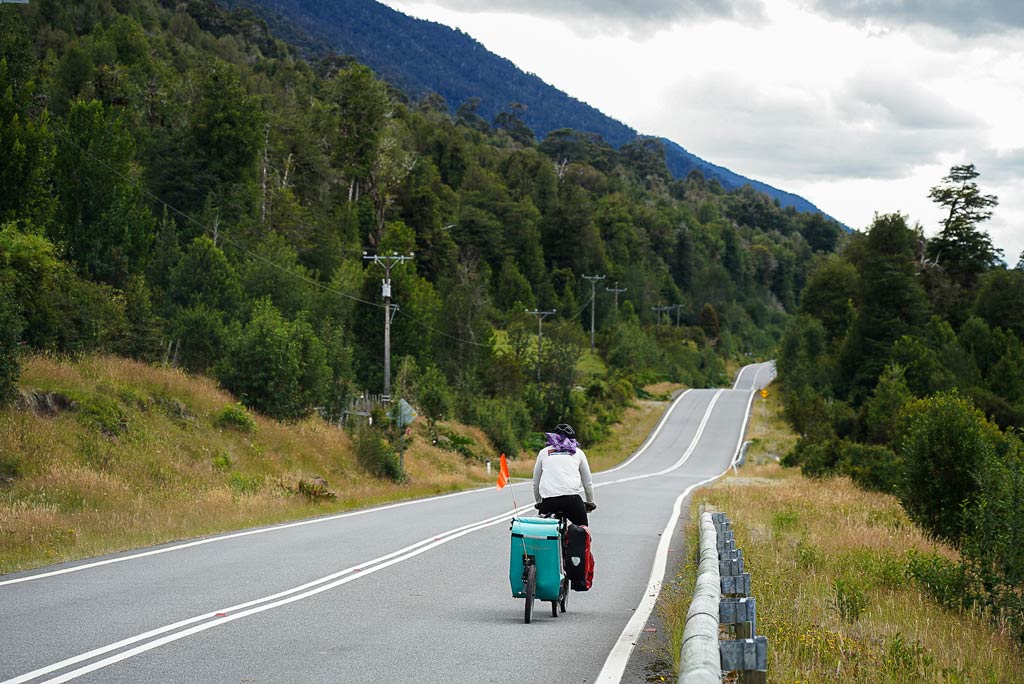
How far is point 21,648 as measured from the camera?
24.0 feet

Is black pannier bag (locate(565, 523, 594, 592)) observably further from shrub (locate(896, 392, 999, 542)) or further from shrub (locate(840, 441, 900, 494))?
shrub (locate(840, 441, 900, 494))

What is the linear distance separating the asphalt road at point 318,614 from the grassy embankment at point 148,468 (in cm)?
190

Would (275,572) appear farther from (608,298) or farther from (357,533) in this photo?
(608,298)

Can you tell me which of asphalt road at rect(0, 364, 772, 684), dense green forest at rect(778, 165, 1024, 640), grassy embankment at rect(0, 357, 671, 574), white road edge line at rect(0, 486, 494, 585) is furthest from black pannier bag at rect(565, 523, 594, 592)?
dense green forest at rect(778, 165, 1024, 640)

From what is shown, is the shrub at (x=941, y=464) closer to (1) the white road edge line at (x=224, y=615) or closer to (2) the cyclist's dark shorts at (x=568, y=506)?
(1) the white road edge line at (x=224, y=615)

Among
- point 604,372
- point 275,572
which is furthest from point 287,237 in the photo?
point 275,572

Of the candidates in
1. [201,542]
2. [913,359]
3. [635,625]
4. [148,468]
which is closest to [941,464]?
[635,625]

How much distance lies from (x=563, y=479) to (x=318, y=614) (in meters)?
2.75

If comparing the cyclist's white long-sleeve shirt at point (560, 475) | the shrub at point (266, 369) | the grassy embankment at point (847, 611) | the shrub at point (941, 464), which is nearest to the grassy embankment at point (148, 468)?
the shrub at point (266, 369)

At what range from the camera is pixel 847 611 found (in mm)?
10156

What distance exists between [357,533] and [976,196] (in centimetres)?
9071

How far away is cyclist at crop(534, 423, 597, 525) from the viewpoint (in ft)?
34.0

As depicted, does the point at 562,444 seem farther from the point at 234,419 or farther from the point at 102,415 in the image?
the point at 234,419

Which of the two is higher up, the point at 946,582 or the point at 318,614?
the point at 318,614
